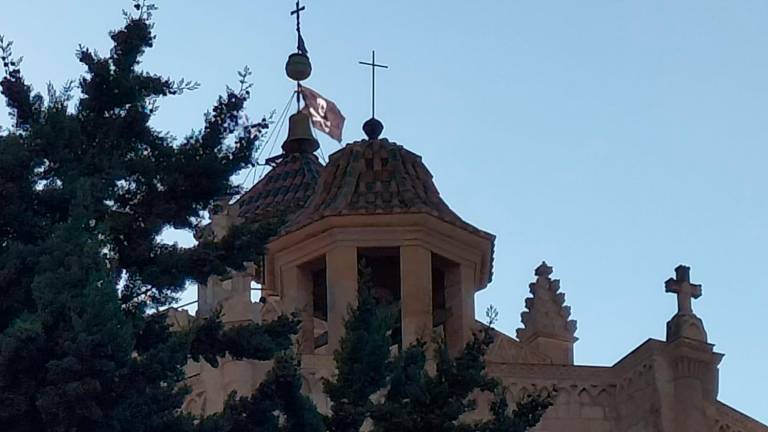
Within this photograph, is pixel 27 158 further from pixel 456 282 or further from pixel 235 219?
pixel 456 282

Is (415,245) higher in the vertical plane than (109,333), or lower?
higher

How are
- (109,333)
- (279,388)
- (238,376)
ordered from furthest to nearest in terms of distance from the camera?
(238,376), (279,388), (109,333)

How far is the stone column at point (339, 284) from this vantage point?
1110 inches

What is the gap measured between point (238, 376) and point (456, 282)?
321cm

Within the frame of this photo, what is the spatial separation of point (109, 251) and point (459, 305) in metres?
7.45

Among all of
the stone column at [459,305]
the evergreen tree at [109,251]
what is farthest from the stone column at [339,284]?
the evergreen tree at [109,251]

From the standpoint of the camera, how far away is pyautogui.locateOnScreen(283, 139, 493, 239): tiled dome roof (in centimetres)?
2897

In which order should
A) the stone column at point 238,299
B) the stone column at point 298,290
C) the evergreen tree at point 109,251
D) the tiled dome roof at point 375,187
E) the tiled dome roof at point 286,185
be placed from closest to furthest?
the evergreen tree at point 109,251, the stone column at point 238,299, the tiled dome roof at point 375,187, the stone column at point 298,290, the tiled dome roof at point 286,185

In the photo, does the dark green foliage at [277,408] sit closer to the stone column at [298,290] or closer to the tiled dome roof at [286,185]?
the stone column at [298,290]

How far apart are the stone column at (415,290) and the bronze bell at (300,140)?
31.8 ft

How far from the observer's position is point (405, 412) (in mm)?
21750

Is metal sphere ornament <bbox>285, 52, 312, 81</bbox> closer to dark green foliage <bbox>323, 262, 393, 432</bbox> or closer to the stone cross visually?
the stone cross

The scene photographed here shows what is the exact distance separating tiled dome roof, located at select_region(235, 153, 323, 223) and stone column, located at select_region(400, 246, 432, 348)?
5.81 metres

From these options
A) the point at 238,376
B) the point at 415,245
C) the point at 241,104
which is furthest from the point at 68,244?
the point at 415,245
